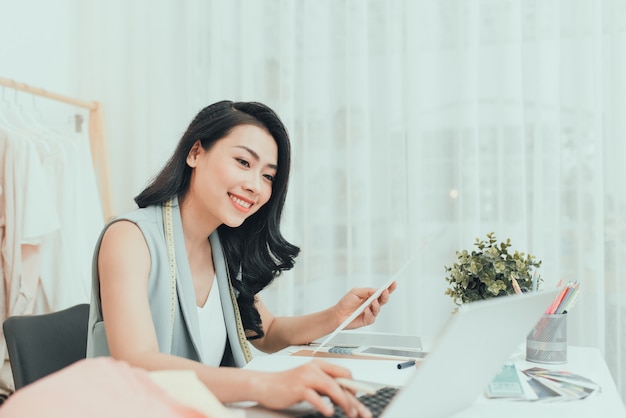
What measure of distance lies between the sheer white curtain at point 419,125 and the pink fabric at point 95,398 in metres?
1.59

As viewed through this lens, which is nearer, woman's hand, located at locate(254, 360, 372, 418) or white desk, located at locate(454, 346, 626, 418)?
woman's hand, located at locate(254, 360, 372, 418)

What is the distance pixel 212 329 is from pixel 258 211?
346 mm

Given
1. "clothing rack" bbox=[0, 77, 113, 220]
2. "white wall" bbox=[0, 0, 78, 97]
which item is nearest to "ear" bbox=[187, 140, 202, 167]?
"clothing rack" bbox=[0, 77, 113, 220]

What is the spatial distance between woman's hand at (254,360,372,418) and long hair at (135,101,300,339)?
2.24ft

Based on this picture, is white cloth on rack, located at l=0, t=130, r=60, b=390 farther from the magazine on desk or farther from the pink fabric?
the magazine on desk

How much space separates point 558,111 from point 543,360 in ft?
3.58

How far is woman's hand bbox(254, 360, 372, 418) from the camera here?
754 millimetres

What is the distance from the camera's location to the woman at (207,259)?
3.57 feet

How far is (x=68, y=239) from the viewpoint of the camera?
7.00 ft

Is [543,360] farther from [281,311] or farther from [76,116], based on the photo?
[76,116]

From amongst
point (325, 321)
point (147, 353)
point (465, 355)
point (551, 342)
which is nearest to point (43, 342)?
point (147, 353)

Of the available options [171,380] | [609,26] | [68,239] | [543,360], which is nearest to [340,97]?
[609,26]

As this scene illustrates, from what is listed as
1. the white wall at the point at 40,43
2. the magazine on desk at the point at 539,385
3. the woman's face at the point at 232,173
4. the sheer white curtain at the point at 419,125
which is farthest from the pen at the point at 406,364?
the white wall at the point at 40,43

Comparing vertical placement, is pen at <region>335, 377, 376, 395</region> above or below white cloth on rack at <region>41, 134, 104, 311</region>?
below
